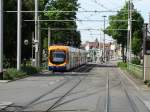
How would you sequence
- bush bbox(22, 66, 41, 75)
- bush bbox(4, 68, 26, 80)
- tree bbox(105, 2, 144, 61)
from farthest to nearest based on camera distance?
1. tree bbox(105, 2, 144, 61)
2. bush bbox(22, 66, 41, 75)
3. bush bbox(4, 68, 26, 80)

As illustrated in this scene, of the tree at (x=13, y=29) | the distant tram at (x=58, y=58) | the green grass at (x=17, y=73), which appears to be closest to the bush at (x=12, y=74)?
the green grass at (x=17, y=73)

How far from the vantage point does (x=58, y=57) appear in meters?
67.2

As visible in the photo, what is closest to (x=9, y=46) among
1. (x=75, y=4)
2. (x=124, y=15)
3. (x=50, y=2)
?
(x=50, y=2)

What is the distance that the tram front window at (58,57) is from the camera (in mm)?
66750

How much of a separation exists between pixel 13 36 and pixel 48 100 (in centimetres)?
4215

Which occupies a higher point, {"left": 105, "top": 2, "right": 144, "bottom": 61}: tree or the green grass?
{"left": 105, "top": 2, "right": 144, "bottom": 61}: tree

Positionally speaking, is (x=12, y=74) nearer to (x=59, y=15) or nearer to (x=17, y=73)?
(x=17, y=73)

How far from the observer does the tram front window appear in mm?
66750

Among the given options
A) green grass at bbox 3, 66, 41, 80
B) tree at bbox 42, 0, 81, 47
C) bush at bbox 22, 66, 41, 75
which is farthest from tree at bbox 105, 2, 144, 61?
green grass at bbox 3, 66, 41, 80

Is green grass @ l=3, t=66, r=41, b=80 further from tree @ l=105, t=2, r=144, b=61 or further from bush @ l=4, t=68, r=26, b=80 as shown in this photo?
Result: tree @ l=105, t=2, r=144, b=61

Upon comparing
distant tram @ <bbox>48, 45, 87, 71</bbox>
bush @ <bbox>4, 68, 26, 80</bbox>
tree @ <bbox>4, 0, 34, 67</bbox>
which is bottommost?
bush @ <bbox>4, 68, 26, 80</bbox>

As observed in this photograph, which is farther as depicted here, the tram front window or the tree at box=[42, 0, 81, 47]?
the tree at box=[42, 0, 81, 47]

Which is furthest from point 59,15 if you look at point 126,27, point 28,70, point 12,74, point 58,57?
point 12,74

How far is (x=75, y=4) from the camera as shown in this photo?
321 ft
